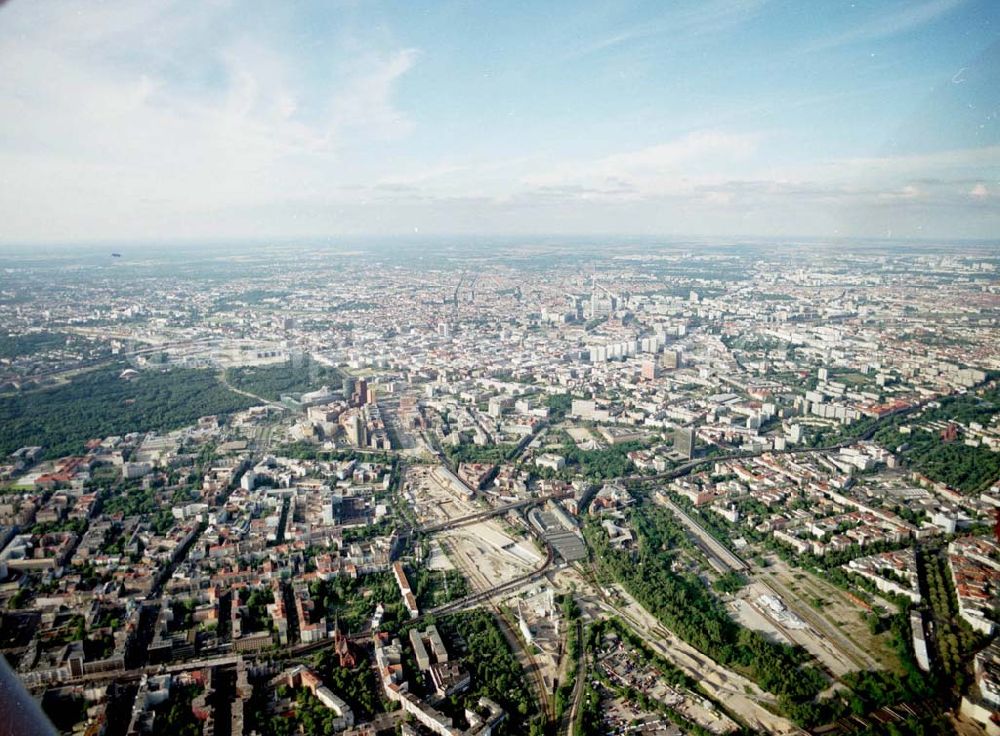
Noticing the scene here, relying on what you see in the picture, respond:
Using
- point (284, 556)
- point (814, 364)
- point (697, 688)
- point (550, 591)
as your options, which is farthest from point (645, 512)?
point (814, 364)

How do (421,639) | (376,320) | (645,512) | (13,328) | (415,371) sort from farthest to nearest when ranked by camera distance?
(376,320) < (13,328) < (415,371) < (645,512) < (421,639)

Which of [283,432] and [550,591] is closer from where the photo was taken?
[550,591]

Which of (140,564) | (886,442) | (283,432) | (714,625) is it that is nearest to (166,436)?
(283,432)

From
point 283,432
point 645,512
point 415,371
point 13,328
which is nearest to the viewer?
point 645,512

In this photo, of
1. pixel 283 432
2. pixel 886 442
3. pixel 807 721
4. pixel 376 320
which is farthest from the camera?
pixel 376 320

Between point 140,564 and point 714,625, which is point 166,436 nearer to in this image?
point 140,564

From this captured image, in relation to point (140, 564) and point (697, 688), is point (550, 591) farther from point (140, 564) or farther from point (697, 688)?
point (140, 564)

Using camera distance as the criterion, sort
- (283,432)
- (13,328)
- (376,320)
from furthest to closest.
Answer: (376,320) → (13,328) → (283,432)

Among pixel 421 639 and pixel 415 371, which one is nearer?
pixel 421 639
